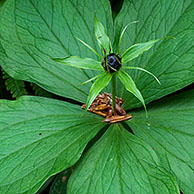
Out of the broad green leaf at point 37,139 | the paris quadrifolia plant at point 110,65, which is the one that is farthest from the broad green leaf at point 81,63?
the broad green leaf at point 37,139

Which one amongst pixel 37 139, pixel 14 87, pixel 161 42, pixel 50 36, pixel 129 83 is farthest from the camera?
pixel 14 87

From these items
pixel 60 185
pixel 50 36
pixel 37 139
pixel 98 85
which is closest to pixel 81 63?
pixel 98 85

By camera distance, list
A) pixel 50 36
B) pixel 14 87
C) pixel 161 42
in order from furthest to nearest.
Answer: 1. pixel 14 87
2. pixel 50 36
3. pixel 161 42

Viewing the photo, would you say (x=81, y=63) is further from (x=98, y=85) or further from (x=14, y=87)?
(x=14, y=87)

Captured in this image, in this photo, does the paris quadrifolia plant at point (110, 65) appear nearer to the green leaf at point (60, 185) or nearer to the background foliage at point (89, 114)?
the background foliage at point (89, 114)

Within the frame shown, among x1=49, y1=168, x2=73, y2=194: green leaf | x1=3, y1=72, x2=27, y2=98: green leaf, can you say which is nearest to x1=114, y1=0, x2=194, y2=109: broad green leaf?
x1=49, y1=168, x2=73, y2=194: green leaf

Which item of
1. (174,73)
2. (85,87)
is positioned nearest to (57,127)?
(85,87)

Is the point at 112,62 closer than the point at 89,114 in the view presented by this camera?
Yes

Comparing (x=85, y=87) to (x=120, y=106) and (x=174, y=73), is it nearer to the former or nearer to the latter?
(x=120, y=106)

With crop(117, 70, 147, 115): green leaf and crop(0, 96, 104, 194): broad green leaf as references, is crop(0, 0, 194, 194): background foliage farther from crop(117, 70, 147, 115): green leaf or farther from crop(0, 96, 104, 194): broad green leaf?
crop(117, 70, 147, 115): green leaf
